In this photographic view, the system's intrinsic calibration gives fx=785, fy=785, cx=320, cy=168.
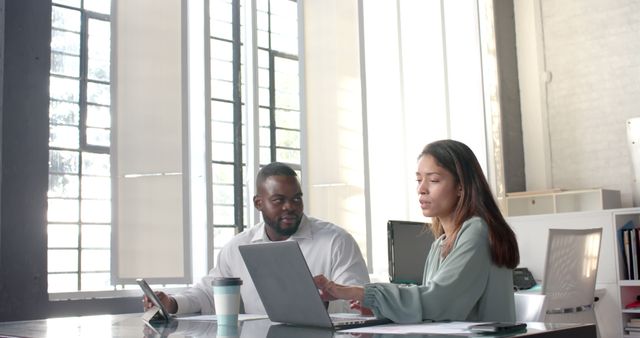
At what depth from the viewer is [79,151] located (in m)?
4.60

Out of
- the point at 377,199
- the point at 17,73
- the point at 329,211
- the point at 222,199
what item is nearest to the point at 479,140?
the point at 377,199

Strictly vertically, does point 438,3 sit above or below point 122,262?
above

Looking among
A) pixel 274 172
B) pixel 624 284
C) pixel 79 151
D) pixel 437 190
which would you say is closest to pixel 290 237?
pixel 274 172

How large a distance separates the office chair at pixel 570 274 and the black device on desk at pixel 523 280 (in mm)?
635

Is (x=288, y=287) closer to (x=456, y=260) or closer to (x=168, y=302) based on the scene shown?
(x=456, y=260)

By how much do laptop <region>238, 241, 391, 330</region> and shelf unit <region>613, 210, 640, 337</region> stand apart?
158 inches

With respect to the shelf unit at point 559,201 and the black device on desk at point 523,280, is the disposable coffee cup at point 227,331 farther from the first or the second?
the shelf unit at point 559,201

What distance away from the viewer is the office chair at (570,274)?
4.33 metres

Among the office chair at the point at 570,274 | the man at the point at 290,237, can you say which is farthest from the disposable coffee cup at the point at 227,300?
the office chair at the point at 570,274

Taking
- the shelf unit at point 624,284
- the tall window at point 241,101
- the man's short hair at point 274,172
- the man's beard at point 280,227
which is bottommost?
the shelf unit at point 624,284

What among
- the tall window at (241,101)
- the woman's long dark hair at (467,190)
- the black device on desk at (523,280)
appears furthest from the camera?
the tall window at (241,101)

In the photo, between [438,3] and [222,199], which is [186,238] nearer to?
[222,199]

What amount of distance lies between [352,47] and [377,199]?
44.0 inches

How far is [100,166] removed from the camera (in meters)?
4.67
